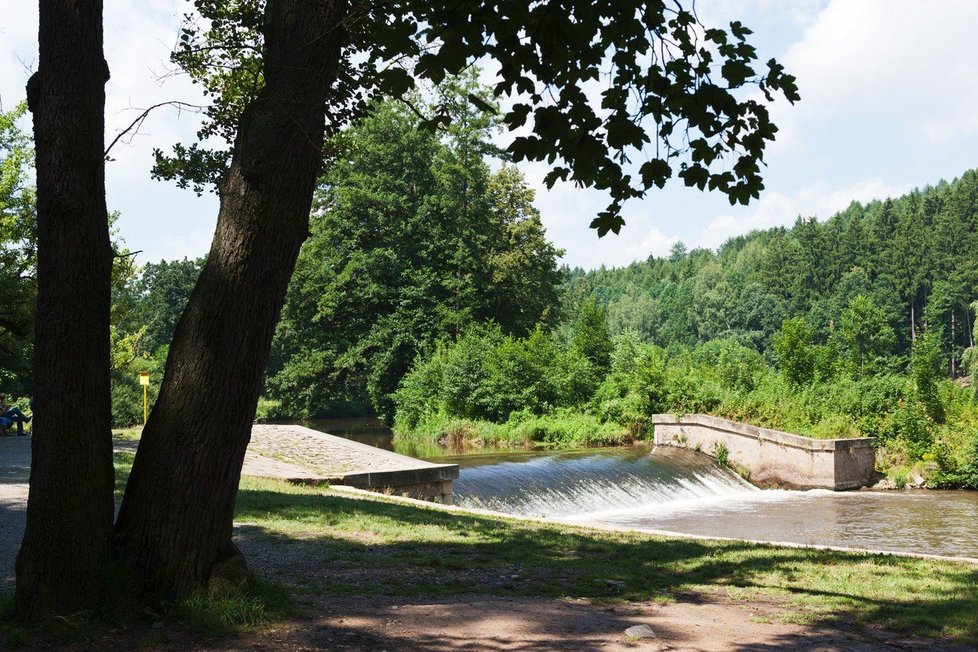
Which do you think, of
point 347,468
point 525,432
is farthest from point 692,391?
point 347,468

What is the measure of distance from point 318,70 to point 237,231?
3.68ft

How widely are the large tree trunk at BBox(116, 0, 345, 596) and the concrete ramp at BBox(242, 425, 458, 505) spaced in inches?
363

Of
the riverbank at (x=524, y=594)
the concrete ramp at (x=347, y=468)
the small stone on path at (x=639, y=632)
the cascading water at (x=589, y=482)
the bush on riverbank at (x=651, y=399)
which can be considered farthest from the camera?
the bush on riverbank at (x=651, y=399)

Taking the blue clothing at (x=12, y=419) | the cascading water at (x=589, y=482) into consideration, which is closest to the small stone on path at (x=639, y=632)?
the cascading water at (x=589, y=482)

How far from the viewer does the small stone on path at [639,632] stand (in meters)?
5.28

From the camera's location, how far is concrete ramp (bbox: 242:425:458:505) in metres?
14.9

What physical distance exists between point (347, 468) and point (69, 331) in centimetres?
1165

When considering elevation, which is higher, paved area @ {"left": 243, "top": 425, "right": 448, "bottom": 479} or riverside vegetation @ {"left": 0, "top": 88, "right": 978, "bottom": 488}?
riverside vegetation @ {"left": 0, "top": 88, "right": 978, "bottom": 488}

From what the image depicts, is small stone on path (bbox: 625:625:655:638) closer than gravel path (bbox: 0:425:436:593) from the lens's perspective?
Yes

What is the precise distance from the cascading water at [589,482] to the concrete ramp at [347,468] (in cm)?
151

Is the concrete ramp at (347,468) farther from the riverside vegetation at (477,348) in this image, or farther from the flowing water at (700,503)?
the riverside vegetation at (477,348)

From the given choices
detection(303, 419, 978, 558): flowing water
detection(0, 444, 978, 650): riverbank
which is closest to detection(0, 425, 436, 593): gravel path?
detection(303, 419, 978, 558): flowing water

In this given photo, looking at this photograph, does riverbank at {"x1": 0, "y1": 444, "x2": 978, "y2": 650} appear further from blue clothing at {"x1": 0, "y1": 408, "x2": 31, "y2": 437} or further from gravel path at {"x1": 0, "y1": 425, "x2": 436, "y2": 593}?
blue clothing at {"x1": 0, "y1": 408, "x2": 31, "y2": 437}

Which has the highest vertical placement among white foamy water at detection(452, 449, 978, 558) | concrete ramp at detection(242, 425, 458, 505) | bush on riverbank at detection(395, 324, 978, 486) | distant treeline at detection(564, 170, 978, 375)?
distant treeline at detection(564, 170, 978, 375)
